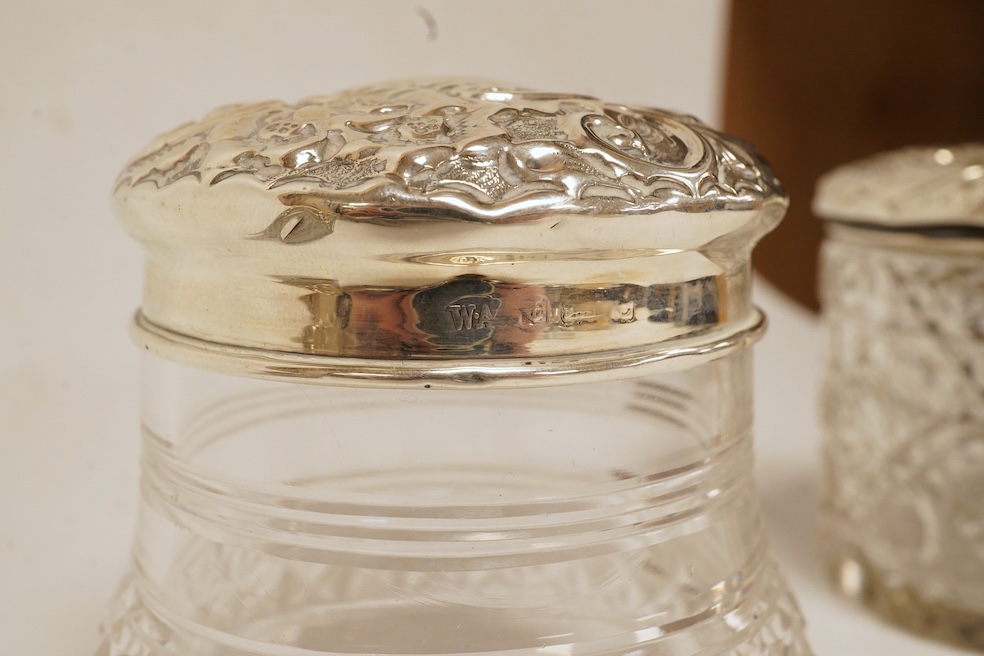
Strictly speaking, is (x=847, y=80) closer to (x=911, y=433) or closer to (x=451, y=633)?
(x=911, y=433)

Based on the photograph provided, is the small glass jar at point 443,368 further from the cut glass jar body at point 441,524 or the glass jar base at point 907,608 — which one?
the glass jar base at point 907,608

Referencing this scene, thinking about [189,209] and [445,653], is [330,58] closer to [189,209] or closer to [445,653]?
[189,209]

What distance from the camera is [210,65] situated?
0.97m

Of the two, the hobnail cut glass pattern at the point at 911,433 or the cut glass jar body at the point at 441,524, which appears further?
the hobnail cut glass pattern at the point at 911,433

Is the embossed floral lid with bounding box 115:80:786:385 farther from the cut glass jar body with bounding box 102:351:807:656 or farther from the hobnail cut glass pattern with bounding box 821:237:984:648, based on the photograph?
the hobnail cut glass pattern with bounding box 821:237:984:648

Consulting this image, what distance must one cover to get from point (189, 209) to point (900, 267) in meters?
0.58

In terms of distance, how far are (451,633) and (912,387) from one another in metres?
0.48

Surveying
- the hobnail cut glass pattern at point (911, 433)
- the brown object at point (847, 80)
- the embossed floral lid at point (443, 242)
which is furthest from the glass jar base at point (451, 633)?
the brown object at point (847, 80)

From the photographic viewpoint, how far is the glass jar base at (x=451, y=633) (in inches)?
18.5

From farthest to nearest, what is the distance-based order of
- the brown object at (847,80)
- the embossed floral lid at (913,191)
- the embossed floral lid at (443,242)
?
the brown object at (847,80)
the embossed floral lid at (913,191)
the embossed floral lid at (443,242)

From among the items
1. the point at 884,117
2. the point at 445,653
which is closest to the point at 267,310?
the point at 445,653

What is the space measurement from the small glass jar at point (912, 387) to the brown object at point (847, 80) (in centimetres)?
61

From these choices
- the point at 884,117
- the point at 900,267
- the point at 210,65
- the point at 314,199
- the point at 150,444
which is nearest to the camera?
the point at 314,199

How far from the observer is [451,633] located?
0.49 meters
